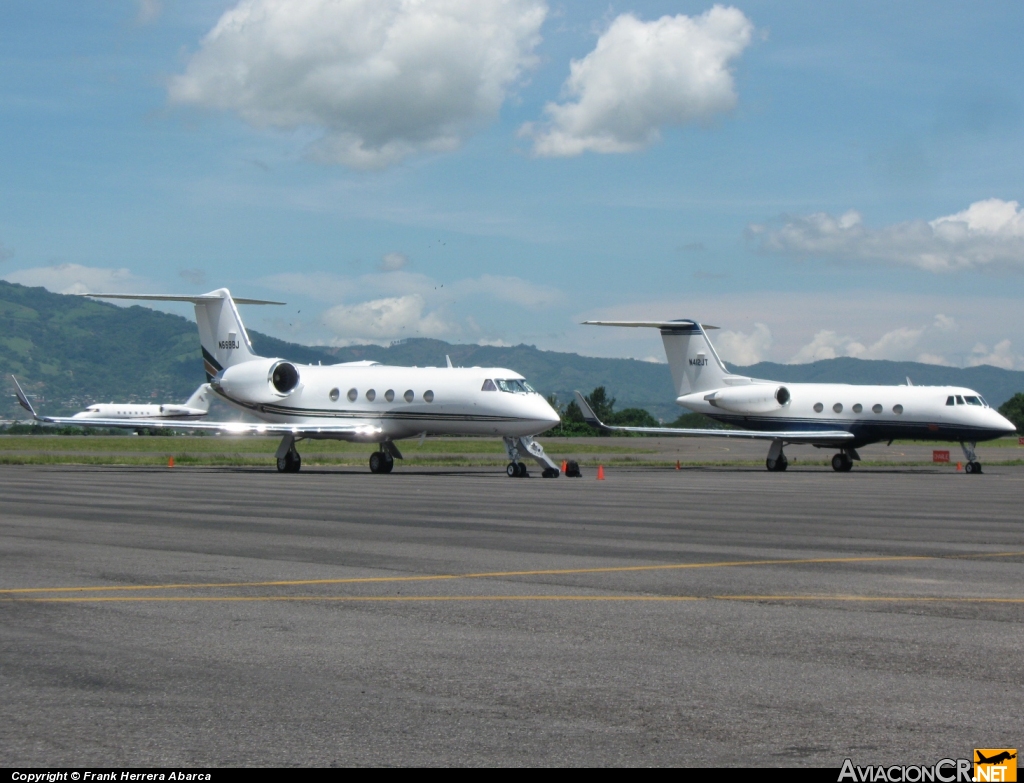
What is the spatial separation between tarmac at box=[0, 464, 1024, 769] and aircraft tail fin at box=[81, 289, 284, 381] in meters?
26.6

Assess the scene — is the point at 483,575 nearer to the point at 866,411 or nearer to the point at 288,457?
the point at 288,457

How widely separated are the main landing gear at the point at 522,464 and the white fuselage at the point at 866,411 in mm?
12740

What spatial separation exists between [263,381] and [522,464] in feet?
36.0

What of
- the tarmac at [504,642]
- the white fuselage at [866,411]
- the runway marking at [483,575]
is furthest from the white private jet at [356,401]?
the runway marking at [483,575]

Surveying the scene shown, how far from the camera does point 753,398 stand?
51.0 m

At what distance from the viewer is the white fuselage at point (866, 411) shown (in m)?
47.1

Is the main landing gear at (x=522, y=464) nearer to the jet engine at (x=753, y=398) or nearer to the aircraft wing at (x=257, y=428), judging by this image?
the aircraft wing at (x=257, y=428)

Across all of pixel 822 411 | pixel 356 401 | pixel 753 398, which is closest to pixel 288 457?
pixel 356 401

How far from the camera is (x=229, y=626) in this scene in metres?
9.93

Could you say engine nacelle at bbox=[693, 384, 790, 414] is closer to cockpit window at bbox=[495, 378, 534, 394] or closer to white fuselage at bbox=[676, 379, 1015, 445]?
white fuselage at bbox=[676, 379, 1015, 445]

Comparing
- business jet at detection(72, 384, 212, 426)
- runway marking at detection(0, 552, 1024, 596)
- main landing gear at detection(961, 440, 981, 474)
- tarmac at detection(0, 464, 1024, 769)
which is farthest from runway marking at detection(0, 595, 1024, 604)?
business jet at detection(72, 384, 212, 426)

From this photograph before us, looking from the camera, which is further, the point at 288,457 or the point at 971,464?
the point at 971,464

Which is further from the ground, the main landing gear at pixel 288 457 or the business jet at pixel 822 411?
the business jet at pixel 822 411

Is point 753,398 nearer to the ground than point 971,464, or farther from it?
farther from it
